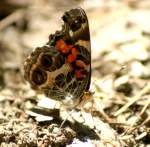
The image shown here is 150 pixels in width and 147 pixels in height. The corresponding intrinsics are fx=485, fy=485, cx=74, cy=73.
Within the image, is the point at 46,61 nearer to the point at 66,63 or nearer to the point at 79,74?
the point at 66,63

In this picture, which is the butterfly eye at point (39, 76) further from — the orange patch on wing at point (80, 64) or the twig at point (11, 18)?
the twig at point (11, 18)

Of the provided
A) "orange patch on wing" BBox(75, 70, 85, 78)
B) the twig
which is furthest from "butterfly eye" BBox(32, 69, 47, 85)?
the twig

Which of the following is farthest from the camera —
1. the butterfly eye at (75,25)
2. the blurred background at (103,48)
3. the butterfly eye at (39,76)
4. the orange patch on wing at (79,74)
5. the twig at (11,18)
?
the twig at (11,18)

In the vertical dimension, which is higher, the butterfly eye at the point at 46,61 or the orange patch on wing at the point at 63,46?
the orange patch on wing at the point at 63,46

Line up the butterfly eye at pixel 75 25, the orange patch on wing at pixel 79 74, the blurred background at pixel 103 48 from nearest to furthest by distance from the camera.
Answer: the butterfly eye at pixel 75 25 → the orange patch on wing at pixel 79 74 → the blurred background at pixel 103 48

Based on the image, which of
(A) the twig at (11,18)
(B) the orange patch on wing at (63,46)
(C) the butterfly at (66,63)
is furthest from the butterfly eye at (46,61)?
(A) the twig at (11,18)

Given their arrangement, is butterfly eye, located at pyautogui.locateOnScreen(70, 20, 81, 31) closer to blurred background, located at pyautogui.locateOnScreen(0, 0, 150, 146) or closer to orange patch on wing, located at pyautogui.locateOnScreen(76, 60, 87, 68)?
blurred background, located at pyautogui.locateOnScreen(0, 0, 150, 146)

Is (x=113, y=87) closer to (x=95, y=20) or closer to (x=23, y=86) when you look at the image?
(x=23, y=86)

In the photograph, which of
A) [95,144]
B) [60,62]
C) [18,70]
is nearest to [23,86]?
[18,70]
